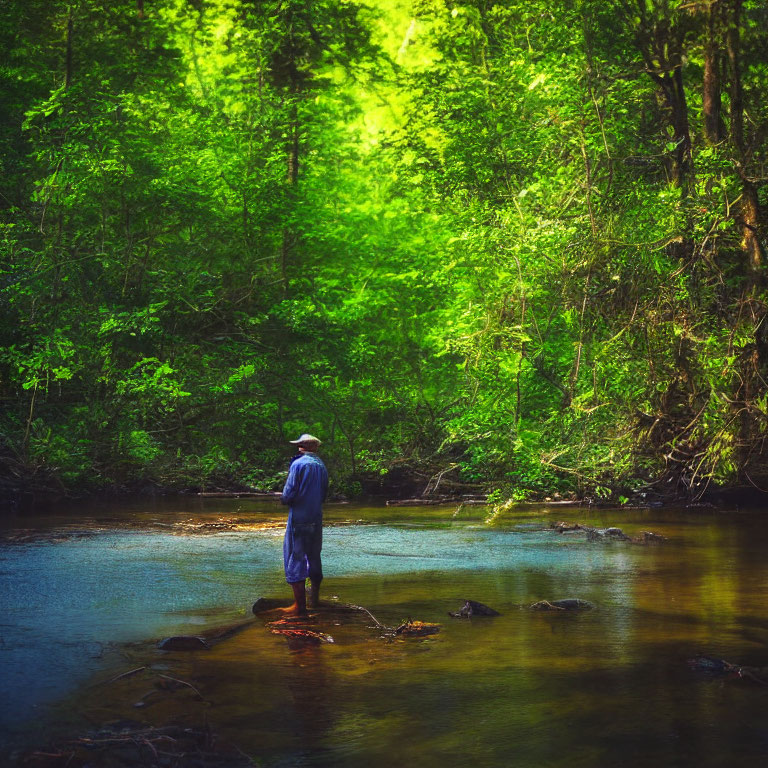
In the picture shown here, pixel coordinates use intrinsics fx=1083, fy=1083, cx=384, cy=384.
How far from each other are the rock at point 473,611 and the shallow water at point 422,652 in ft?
0.55

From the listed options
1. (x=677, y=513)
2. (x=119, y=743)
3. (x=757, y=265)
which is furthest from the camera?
(x=677, y=513)

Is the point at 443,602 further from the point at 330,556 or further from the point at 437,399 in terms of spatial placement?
the point at 437,399

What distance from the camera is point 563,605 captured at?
13078 millimetres

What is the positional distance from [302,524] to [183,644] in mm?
2304

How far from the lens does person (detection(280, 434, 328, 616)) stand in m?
12.4

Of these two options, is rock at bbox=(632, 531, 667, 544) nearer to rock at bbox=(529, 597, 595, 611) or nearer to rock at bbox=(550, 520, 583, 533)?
rock at bbox=(550, 520, 583, 533)

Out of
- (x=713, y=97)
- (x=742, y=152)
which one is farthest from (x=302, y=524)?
(x=713, y=97)

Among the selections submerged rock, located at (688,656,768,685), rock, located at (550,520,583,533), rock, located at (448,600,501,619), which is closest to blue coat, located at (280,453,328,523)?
rock, located at (448,600,501,619)

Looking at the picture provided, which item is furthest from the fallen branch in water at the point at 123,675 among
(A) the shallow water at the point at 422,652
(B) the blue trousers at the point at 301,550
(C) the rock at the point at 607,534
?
(C) the rock at the point at 607,534

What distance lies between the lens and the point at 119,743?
23.3ft

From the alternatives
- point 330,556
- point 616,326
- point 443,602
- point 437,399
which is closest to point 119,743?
point 443,602

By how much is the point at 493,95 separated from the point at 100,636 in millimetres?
20773

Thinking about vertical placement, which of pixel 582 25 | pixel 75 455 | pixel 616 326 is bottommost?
pixel 75 455

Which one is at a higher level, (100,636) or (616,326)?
(616,326)
